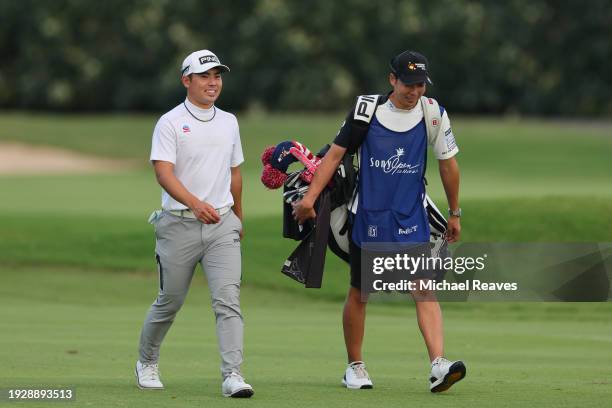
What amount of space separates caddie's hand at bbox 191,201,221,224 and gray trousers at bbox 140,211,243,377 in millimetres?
130

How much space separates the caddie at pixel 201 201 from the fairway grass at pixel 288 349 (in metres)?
0.48

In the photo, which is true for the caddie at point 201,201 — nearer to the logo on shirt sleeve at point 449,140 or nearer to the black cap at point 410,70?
the black cap at point 410,70

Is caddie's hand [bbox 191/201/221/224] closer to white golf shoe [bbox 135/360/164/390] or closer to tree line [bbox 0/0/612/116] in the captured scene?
white golf shoe [bbox 135/360/164/390]

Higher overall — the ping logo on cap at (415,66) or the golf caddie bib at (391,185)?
the ping logo on cap at (415,66)

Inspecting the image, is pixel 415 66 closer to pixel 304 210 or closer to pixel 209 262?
pixel 304 210

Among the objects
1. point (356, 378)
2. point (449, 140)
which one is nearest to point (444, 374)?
point (356, 378)

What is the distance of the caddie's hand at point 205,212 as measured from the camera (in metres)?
7.80

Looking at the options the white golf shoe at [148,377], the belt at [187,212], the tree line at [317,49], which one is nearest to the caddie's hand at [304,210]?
the belt at [187,212]

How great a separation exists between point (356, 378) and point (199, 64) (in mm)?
2092

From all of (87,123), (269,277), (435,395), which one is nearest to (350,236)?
(435,395)

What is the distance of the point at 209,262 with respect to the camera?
8.00 metres

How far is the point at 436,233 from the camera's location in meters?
8.46

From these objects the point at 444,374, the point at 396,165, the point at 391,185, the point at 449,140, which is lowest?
the point at 444,374

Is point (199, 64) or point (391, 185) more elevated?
point (199, 64)
